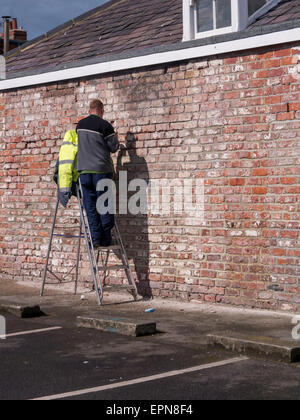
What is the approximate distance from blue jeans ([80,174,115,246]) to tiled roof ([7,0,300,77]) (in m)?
1.90

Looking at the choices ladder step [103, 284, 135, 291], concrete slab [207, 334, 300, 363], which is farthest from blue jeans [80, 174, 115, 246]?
concrete slab [207, 334, 300, 363]

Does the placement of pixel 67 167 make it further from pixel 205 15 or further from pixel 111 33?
pixel 111 33

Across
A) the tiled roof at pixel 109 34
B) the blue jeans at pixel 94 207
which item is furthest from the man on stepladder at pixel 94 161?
the tiled roof at pixel 109 34

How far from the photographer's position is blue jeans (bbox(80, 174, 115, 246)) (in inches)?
395

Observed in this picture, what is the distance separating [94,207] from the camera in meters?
10.1

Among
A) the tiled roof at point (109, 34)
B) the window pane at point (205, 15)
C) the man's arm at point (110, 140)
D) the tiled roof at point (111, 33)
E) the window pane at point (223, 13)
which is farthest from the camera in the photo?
the tiled roof at point (109, 34)

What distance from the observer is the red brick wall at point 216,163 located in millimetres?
8789

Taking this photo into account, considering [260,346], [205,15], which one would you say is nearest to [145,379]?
[260,346]

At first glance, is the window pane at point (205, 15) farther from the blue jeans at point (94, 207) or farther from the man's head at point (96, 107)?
the blue jeans at point (94, 207)

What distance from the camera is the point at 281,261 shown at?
8.80 meters

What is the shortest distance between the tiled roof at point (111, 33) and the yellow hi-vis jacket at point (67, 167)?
1380mm

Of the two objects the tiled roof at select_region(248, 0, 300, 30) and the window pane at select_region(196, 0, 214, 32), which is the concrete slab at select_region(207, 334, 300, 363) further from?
the window pane at select_region(196, 0, 214, 32)
